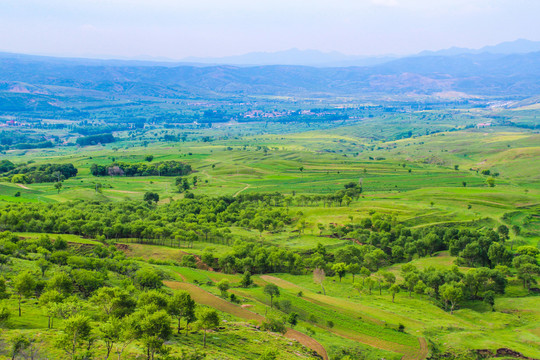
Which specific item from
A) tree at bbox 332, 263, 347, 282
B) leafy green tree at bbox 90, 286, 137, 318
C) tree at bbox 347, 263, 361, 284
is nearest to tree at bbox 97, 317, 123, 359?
leafy green tree at bbox 90, 286, 137, 318

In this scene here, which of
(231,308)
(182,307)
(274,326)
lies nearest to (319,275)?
(231,308)

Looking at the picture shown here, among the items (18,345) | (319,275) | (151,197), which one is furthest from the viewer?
(151,197)

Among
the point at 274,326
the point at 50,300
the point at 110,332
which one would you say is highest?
the point at 110,332

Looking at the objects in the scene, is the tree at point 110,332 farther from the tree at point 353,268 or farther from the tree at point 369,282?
the tree at point 353,268

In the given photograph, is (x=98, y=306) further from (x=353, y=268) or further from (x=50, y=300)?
(x=353, y=268)

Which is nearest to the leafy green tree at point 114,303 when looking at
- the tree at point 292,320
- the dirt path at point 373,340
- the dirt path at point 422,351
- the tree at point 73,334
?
the tree at point 73,334

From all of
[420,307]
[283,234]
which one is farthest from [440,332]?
[283,234]

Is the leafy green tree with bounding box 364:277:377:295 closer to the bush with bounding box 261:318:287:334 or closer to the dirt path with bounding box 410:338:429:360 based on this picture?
the dirt path with bounding box 410:338:429:360
